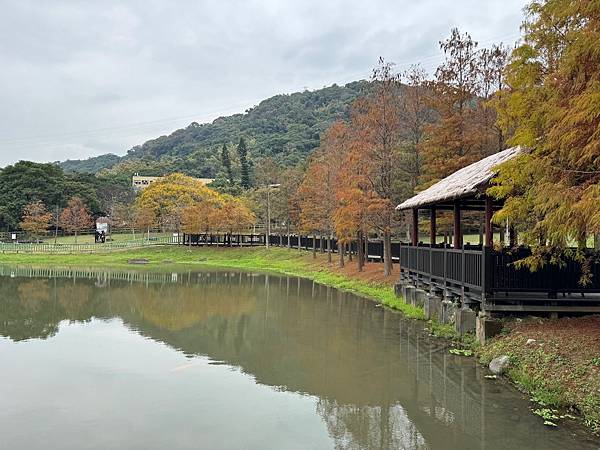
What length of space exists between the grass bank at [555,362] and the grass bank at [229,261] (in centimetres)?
1384

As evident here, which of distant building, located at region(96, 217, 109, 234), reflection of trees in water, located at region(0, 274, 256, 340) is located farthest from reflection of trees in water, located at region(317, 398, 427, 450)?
distant building, located at region(96, 217, 109, 234)

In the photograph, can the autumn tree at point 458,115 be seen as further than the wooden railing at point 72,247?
No

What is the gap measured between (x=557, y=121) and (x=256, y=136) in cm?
12720

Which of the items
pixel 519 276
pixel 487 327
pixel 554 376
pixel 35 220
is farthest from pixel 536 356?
pixel 35 220

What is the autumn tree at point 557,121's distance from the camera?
6727mm

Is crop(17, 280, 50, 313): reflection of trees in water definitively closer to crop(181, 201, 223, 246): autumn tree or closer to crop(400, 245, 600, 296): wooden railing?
crop(400, 245, 600, 296): wooden railing

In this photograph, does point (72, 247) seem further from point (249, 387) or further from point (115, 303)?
point (249, 387)

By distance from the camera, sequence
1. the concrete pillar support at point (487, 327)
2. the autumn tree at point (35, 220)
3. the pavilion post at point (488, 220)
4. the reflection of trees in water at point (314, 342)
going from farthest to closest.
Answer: the autumn tree at point (35, 220) → the pavilion post at point (488, 220) → the concrete pillar support at point (487, 327) → the reflection of trees in water at point (314, 342)

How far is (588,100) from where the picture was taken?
21.4 ft

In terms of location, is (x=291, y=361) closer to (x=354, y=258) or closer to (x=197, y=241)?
(x=354, y=258)

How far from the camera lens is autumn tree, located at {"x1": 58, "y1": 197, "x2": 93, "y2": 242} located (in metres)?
63.6

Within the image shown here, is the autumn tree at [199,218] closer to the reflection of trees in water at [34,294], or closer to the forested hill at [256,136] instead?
the reflection of trees in water at [34,294]

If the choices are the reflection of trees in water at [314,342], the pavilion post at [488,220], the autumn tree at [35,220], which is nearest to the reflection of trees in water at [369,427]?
the reflection of trees in water at [314,342]

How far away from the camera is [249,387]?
9.45 metres
